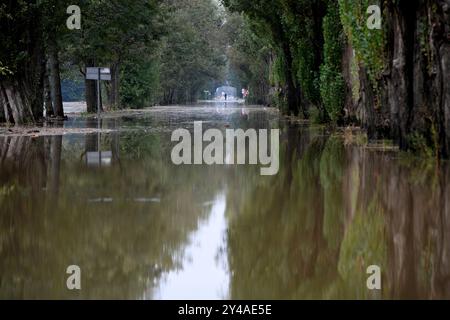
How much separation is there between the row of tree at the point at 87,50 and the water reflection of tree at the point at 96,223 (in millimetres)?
16933

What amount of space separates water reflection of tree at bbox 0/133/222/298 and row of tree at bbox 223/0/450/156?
507 cm

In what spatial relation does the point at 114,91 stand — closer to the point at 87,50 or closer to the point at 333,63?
the point at 87,50

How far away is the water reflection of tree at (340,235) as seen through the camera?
6418 mm

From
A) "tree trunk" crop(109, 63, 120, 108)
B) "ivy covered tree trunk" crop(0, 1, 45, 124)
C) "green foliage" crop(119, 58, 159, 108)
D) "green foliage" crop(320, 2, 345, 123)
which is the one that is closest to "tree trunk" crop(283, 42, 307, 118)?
"green foliage" crop(320, 2, 345, 123)

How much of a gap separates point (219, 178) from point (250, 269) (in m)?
7.30

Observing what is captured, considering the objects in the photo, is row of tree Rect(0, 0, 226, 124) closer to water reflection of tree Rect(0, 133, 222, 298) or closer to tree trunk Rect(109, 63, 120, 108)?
tree trunk Rect(109, 63, 120, 108)

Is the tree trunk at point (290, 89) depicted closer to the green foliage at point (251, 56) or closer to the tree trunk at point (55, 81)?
the tree trunk at point (55, 81)

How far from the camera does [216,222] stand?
962 cm

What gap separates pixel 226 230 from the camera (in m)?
9.10

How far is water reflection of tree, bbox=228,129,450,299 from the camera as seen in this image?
21.1ft

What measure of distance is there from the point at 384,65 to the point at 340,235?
11.3 metres

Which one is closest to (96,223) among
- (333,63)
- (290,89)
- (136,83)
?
(333,63)

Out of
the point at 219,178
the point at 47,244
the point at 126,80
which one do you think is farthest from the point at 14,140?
the point at 126,80
